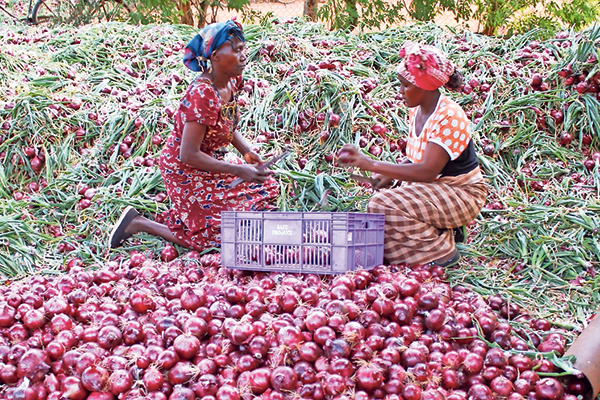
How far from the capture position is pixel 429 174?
2.49 metres

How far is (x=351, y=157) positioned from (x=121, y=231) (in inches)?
58.1

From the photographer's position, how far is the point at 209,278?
7.84ft

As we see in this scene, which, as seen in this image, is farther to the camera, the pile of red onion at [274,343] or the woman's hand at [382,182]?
the woman's hand at [382,182]

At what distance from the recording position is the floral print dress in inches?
110

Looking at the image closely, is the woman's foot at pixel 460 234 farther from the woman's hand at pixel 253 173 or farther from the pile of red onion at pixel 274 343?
the woman's hand at pixel 253 173

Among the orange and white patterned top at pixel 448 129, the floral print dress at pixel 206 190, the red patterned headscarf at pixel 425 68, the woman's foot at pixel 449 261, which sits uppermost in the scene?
the red patterned headscarf at pixel 425 68

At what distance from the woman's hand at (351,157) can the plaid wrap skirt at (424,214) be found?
31 centimetres

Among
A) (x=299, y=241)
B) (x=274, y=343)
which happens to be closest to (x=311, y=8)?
(x=299, y=241)

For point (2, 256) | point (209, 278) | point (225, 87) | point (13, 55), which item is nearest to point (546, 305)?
point (209, 278)

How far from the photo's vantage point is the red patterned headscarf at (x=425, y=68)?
8.13ft

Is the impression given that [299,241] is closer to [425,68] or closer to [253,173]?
[253,173]

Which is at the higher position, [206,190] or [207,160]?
[207,160]

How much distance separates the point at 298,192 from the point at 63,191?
1616mm

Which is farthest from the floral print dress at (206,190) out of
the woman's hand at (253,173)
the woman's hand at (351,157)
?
the woman's hand at (351,157)
